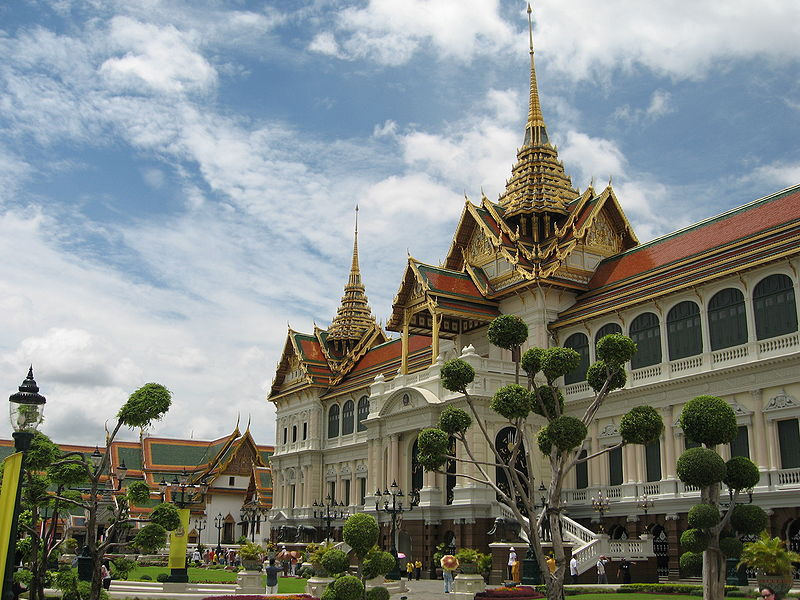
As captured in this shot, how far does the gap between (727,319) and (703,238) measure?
16.1 feet

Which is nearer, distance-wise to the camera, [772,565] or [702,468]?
[702,468]

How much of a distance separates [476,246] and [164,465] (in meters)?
43.2

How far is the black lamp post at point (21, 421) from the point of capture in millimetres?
10867

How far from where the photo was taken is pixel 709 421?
17125mm

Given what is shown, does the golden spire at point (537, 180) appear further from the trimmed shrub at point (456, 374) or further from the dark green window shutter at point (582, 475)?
the trimmed shrub at point (456, 374)

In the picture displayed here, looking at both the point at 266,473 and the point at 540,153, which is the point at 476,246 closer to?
the point at 540,153

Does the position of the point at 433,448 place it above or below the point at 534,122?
below

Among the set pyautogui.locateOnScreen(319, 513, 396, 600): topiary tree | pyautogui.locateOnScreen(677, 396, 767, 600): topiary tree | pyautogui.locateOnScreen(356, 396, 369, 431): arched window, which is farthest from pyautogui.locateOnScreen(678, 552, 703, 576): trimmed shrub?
pyautogui.locateOnScreen(356, 396, 369, 431): arched window

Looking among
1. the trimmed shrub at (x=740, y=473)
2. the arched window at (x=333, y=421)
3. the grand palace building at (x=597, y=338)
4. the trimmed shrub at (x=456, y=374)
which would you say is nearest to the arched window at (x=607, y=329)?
the grand palace building at (x=597, y=338)

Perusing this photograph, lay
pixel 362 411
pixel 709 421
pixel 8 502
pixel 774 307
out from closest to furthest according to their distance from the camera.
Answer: pixel 8 502, pixel 709 421, pixel 774 307, pixel 362 411

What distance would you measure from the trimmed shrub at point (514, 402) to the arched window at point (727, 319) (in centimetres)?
1366

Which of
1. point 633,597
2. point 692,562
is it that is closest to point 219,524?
point 633,597

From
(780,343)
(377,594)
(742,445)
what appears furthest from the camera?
(742,445)

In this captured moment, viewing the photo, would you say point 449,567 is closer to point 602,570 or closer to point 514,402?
point 602,570
